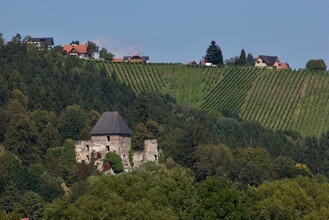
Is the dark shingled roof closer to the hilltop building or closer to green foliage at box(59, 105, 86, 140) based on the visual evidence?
the hilltop building

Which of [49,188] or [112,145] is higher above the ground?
[112,145]

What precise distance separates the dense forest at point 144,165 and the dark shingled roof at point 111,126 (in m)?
1.82

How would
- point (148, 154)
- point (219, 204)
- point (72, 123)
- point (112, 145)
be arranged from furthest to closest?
point (72, 123)
point (148, 154)
point (112, 145)
point (219, 204)

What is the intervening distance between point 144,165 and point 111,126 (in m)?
5.20

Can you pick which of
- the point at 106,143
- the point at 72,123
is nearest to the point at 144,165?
the point at 106,143

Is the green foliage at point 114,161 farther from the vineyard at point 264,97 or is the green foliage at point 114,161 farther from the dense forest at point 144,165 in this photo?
the vineyard at point 264,97

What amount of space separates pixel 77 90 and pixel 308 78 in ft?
140

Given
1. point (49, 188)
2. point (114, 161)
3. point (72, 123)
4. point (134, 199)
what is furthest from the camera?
point (72, 123)

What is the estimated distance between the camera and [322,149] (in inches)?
6698

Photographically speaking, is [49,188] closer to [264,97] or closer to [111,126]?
[111,126]

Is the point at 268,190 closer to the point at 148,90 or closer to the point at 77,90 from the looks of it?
the point at 77,90

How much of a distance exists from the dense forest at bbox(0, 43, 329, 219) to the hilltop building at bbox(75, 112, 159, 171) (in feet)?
3.67


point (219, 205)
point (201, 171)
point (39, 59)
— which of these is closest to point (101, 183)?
point (219, 205)

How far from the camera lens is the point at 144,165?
137 metres
